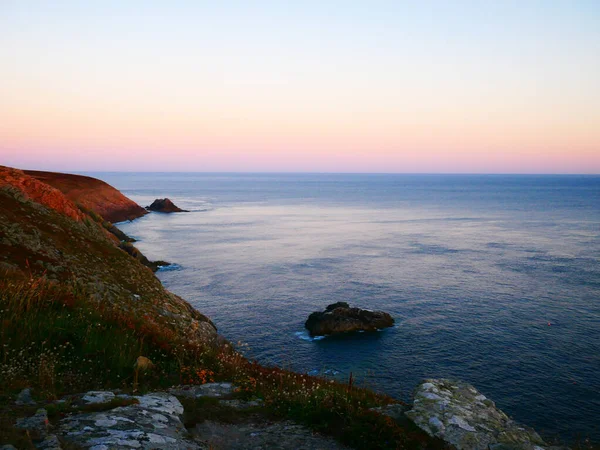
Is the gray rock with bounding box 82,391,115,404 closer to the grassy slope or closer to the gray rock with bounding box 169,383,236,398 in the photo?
the grassy slope

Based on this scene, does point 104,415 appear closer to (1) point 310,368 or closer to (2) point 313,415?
(2) point 313,415

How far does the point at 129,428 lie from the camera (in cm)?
612

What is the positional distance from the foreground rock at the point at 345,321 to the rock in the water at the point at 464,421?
1294 inches

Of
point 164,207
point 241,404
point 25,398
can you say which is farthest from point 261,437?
point 164,207

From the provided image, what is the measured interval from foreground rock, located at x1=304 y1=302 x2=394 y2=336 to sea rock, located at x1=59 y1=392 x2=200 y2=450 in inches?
1403

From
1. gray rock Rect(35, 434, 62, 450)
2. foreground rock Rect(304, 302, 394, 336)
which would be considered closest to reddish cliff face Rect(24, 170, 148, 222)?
foreground rock Rect(304, 302, 394, 336)

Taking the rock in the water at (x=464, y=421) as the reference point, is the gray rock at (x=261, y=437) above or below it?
above

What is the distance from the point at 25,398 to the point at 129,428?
6.69 feet

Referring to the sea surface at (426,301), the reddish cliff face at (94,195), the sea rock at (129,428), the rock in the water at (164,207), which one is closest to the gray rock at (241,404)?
the sea rock at (129,428)

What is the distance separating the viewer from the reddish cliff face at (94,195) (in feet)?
319

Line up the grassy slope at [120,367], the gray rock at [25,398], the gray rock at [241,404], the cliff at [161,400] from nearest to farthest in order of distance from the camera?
1. the cliff at [161,400]
2. the gray rock at [25,398]
3. the grassy slope at [120,367]
4. the gray rock at [241,404]

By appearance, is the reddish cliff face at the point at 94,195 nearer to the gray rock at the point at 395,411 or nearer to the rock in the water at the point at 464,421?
the gray rock at the point at 395,411

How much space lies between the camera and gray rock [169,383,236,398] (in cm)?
838

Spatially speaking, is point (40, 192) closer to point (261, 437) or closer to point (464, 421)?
point (261, 437)
